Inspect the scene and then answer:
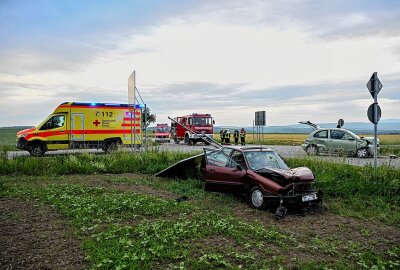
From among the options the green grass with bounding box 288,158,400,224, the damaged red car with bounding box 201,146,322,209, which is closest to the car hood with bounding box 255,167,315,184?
the damaged red car with bounding box 201,146,322,209

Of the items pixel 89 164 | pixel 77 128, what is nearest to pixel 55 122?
pixel 77 128

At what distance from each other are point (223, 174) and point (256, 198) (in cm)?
133

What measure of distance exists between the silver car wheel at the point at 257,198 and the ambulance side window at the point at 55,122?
15669 millimetres

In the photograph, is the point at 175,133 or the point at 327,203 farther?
the point at 175,133

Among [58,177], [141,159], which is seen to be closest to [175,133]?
[141,159]

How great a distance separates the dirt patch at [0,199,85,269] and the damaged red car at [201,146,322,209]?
4.34 metres

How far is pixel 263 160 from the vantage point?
32.3 feet

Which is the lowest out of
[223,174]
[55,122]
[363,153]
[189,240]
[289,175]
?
[189,240]

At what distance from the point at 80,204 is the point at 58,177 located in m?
5.14

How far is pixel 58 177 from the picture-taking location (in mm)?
13000

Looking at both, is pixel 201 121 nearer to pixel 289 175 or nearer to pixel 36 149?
pixel 36 149

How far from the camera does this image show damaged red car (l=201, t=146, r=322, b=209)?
845 centimetres

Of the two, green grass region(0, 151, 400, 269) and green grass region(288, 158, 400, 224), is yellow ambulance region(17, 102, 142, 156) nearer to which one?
green grass region(0, 151, 400, 269)

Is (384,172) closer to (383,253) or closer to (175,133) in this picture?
(383,253)
